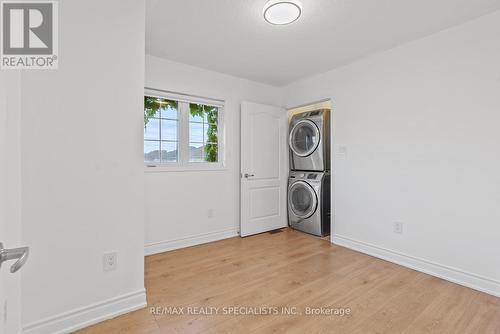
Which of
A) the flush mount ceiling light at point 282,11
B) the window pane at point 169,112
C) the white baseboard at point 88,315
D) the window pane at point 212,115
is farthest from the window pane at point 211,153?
the white baseboard at point 88,315

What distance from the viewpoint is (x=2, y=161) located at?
31.8 inches

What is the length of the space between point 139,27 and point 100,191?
1.17m

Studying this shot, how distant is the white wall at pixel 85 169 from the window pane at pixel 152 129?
3.80ft

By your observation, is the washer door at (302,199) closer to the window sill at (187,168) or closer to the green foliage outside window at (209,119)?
the window sill at (187,168)

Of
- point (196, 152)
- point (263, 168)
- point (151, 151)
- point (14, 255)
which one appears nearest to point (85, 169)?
point (14, 255)

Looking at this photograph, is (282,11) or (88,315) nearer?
(88,315)

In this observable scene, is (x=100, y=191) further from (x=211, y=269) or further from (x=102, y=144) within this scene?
(x=211, y=269)

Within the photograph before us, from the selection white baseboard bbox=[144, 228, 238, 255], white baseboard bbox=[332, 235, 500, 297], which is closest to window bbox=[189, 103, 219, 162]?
white baseboard bbox=[144, 228, 238, 255]

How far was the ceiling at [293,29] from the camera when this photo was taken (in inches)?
73.0

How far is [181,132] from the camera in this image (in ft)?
9.91

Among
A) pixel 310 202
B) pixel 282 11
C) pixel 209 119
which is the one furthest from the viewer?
pixel 310 202

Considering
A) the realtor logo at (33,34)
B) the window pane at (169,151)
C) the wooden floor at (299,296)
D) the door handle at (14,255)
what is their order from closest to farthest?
the door handle at (14,255) → the realtor logo at (33,34) → the wooden floor at (299,296) → the window pane at (169,151)

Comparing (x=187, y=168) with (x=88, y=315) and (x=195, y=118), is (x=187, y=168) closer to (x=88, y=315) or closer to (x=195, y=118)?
(x=195, y=118)

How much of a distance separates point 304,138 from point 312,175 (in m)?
0.58
